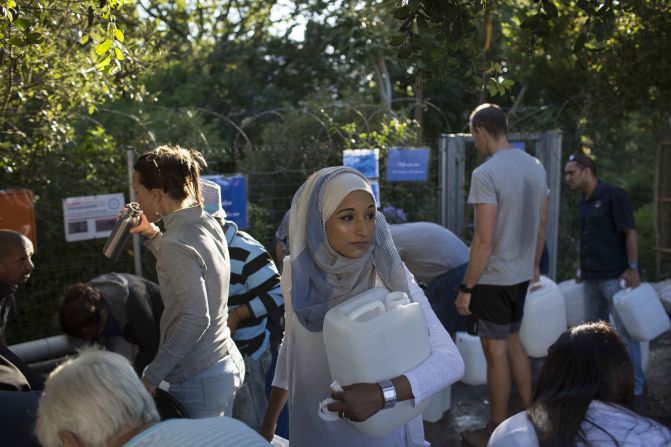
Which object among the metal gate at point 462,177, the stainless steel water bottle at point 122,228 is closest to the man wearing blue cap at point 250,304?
the stainless steel water bottle at point 122,228

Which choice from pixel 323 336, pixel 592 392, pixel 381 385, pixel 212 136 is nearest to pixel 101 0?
pixel 323 336

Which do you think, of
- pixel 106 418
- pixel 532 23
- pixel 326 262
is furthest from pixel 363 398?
pixel 532 23

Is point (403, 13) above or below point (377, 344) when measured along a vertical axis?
above

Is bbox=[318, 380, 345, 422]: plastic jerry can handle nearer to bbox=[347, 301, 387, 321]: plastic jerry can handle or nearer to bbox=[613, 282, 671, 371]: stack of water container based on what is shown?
bbox=[347, 301, 387, 321]: plastic jerry can handle

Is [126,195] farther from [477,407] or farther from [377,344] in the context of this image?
[377,344]

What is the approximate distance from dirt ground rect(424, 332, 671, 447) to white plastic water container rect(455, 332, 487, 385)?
0.23 meters

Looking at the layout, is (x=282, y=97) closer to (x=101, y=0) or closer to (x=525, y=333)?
(x=525, y=333)

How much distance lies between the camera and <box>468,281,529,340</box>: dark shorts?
15.4ft

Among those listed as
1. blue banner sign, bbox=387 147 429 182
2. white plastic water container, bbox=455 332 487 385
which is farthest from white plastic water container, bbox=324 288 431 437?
blue banner sign, bbox=387 147 429 182

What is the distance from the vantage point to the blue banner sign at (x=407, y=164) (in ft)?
23.7

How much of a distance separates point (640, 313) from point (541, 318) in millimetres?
699

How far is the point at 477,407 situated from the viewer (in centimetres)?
555

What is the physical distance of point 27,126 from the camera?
18.5 ft

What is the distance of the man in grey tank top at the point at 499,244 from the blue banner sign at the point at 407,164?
2446mm
